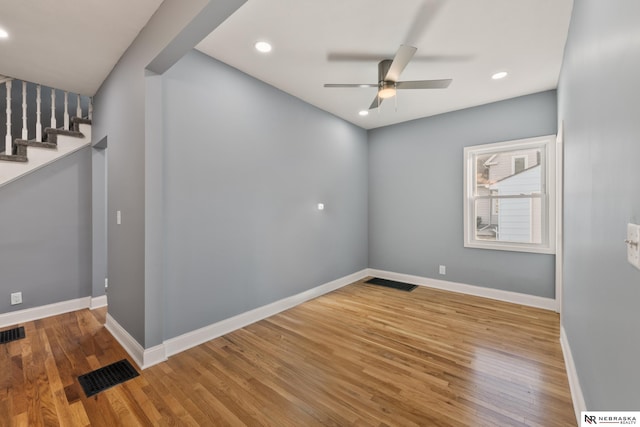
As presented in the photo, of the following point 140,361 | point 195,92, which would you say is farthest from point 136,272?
point 195,92

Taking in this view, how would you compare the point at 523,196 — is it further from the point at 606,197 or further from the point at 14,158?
the point at 14,158

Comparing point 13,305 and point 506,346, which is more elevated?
point 13,305

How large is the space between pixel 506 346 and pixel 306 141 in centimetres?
329

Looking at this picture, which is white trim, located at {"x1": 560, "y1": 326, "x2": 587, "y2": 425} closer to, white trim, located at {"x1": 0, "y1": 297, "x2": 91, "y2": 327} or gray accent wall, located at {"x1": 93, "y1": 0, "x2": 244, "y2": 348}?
gray accent wall, located at {"x1": 93, "y1": 0, "x2": 244, "y2": 348}

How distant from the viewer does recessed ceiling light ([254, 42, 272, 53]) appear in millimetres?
2482

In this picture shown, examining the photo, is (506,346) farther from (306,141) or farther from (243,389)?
(306,141)

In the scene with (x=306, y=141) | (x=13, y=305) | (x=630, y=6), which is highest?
(x=306, y=141)

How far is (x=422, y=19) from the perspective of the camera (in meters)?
2.16

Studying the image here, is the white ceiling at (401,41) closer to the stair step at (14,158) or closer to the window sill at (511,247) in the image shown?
the window sill at (511,247)

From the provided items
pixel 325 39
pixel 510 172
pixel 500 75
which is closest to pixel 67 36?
pixel 325 39

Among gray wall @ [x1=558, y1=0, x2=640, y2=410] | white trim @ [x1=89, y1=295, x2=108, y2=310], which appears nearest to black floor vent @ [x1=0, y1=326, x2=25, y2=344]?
white trim @ [x1=89, y1=295, x2=108, y2=310]

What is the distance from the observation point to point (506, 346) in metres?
2.56

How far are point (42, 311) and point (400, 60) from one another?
4.81 metres

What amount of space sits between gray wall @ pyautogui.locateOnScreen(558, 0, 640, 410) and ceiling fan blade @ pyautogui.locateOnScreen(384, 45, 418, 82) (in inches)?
39.8
